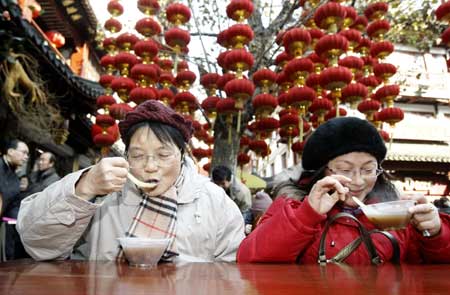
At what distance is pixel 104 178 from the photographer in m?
1.66

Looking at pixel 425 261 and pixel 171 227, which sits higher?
pixel 171 227

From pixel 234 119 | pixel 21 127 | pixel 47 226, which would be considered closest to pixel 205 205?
pixel 47 226

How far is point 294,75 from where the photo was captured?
517 centimetres

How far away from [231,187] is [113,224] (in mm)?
4018

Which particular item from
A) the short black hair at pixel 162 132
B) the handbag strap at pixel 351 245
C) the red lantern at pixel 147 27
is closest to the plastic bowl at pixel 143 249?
the short black hair at pixel 162 132

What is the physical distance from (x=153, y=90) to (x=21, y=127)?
8.18ft

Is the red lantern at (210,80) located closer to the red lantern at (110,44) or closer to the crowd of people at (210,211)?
the red lantern at (110,44)

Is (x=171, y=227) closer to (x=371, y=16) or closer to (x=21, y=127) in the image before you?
(x=371, y=16)

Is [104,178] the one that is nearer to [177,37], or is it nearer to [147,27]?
[177,37]

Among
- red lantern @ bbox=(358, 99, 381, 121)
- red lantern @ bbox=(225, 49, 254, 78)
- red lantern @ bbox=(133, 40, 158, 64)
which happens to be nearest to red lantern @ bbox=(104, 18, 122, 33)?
red lantern @ bbox=(133, 40, 158, 64)

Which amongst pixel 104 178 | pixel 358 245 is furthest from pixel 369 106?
pixel 104 178

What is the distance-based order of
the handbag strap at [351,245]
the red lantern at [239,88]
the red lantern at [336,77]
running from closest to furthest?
the handbag strap at [351,245], the red lantern at [336,77], the red lantern at [239,88]

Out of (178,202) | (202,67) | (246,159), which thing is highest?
(202,67)

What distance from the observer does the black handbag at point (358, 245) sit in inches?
74.3
